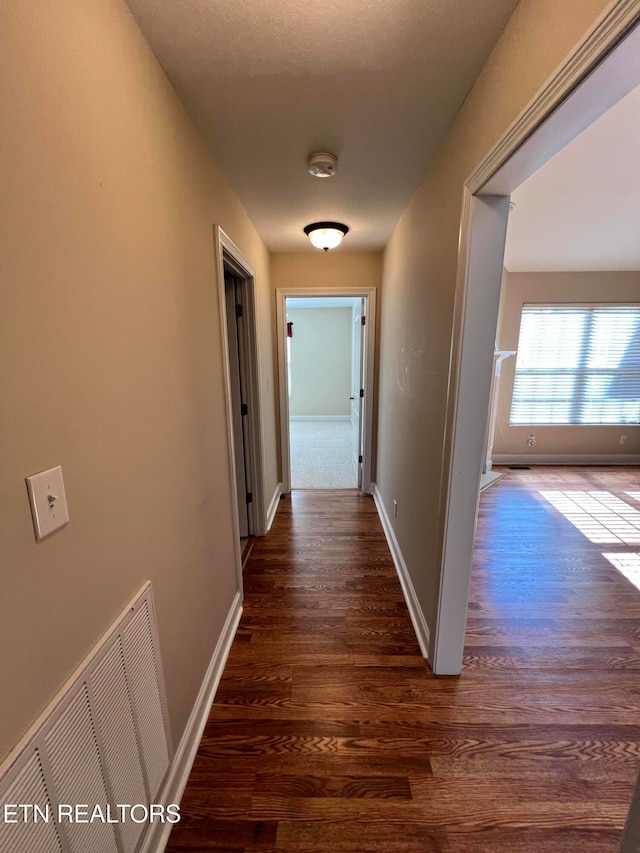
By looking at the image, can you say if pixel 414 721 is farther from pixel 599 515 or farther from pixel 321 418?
pixel 321 418

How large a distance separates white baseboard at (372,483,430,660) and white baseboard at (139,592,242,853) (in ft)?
3.33

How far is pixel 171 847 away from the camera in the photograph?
103 cm

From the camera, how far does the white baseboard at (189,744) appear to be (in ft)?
3.29

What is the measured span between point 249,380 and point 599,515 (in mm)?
3497

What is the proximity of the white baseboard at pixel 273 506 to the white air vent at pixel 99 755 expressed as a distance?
1917 mm

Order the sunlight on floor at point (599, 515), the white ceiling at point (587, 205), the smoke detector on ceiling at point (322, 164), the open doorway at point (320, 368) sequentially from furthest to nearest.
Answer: the open doorway at point (320, 368) < the sunlight on floor at point (599, 515) < the white ceiling at point (587, 205) < the smoke detector on ceiling at point (322, 164)

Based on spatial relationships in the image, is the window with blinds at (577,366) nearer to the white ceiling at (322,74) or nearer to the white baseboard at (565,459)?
the white baseboard at (565,459)

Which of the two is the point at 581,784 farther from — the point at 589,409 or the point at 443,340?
the point at 589,409

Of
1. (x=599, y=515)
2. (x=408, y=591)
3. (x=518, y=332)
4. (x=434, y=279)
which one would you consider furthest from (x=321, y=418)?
(x=434, y=279)

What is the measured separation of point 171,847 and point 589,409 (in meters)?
5.64

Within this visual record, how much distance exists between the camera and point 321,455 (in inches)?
192

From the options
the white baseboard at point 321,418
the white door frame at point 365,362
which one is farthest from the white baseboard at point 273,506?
the white baseboard at point 321,418

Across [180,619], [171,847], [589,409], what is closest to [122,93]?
[180,619]

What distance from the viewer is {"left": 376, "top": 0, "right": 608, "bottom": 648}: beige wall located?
0.82 m
